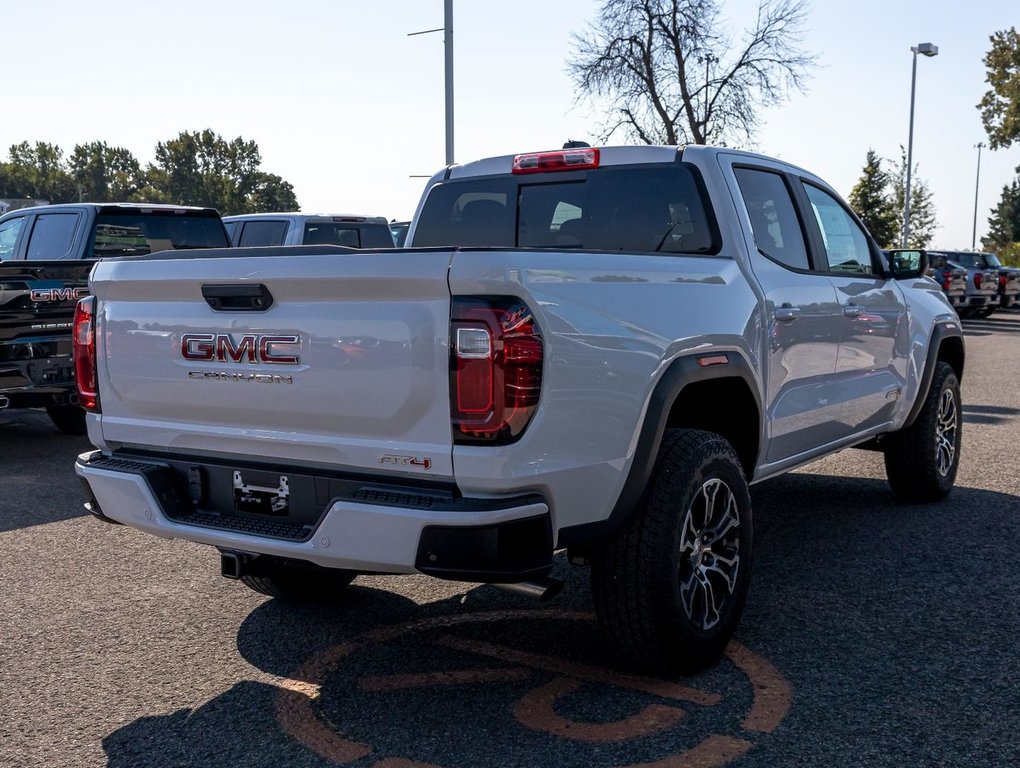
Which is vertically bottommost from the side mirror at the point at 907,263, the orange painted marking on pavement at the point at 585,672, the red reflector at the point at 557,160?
the orange painted marking on pavement at the point at 585,672

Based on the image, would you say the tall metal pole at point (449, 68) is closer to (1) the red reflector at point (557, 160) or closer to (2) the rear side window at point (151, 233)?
(2) the rear side window at point (151, 233)

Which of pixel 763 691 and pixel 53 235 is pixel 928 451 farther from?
pixel 53 235

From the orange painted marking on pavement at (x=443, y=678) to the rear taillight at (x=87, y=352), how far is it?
1425 mm

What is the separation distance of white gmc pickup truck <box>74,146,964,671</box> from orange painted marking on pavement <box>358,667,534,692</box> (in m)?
0.43

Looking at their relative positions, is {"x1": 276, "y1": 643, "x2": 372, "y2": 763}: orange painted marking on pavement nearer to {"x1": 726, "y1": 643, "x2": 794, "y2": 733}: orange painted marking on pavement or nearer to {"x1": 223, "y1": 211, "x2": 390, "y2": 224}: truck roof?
{"x1": 726, "y1": 643, "x2": 794, "y2": 733}: orange painted marking on pavement

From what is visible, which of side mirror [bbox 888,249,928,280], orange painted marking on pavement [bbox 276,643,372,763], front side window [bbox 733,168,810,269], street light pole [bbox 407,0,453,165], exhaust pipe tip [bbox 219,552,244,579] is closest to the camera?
orange painted marking on pavement [bbox 276,643,372,763]

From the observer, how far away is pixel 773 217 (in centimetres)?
514

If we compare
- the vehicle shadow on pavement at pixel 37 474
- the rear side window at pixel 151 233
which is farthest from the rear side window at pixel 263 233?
the vehicle shadow on pavement at pixel 37 474

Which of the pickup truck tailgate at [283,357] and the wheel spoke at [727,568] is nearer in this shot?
the pickup truck tailgate at [283,357]

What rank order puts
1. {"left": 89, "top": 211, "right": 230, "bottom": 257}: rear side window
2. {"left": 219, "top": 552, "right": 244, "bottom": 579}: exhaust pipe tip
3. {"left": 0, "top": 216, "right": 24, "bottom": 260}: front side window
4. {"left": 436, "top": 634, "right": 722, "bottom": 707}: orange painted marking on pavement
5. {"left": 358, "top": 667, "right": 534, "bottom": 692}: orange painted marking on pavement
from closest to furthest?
{"left": 219, "top": 552, "right": 244, "bottom": 579}: exhaust pipe tip, {"left": 436, "top": 634, "right": 722, "bottom": 707}: orange painted marking on pavement, {"left": 358, "top": 667, "right": 534, "bottom": 692}: orange painted marking on pavement, {"left": 89, "top": 211, "right": 230, "bottom": 257}: rear side window, {"left": 0, "top": 216, "right": 24, "bottom": 260}: front side window

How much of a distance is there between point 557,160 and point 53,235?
645 centimetres

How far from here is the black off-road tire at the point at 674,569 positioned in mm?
3705

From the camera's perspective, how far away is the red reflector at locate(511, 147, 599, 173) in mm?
4965

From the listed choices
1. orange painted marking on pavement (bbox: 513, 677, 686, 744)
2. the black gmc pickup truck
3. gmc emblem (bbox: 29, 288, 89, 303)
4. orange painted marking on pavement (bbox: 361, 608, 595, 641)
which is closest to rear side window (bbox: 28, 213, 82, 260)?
the black gmc pickup truck
